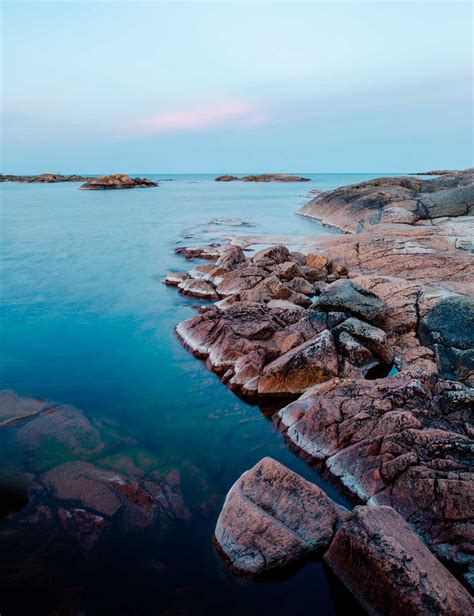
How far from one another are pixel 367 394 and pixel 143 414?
4.37 metres

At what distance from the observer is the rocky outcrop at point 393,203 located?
90.8 feet

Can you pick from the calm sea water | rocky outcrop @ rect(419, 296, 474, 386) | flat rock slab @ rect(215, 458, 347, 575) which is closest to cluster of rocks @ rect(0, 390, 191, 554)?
the calm sea water

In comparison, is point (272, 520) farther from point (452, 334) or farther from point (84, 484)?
point (452, 334)

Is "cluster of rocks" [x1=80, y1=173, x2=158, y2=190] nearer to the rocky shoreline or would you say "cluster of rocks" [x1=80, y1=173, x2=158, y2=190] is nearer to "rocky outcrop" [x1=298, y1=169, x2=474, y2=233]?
"rocky outcrop" [x1=298, y1=169, x2=474, y2=233]

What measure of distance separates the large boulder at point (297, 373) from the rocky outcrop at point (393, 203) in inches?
752

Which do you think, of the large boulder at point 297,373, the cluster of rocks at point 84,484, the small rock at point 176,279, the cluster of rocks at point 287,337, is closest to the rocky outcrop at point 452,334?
the cluster of rocks at point 287,337

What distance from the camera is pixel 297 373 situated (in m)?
9.12

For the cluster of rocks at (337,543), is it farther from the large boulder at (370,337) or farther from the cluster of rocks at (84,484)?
the large boulder at (370,337)

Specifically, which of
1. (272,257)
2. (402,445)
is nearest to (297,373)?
(402,445)

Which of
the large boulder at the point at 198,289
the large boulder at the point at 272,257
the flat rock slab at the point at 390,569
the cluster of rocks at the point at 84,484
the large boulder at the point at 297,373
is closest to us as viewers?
the flat rock slab at the point at 390,569

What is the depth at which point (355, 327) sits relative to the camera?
34.0 feet

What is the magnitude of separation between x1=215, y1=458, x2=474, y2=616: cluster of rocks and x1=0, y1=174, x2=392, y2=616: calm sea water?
293mm

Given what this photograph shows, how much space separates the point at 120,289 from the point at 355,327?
11.4m

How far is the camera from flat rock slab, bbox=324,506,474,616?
4.18 metres
